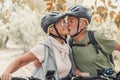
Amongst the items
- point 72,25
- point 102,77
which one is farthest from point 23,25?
point 102,77

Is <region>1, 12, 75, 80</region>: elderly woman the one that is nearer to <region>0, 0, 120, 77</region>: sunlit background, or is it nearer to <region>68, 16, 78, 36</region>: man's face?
<region>68, 16, 78, 36</region>: man's face

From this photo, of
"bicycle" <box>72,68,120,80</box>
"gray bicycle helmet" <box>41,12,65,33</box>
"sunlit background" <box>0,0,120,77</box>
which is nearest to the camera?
"bicycle" <box>72,68,120,80</box>

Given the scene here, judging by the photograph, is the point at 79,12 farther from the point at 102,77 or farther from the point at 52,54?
the point at 102,77

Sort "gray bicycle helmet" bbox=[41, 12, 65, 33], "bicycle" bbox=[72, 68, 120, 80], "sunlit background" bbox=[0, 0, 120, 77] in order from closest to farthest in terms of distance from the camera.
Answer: "bicycle" bbox=[72, 68, 120, 80], "gray bicycle helmet" bbox=[41, 12, 65, 33], "sunlit background" bbox=[0, 0, 120, 77]

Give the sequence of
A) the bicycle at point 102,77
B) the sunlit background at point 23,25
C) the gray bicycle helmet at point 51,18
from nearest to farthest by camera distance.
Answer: the bicycle at point 102,77
the gray bicycle helmet at point 51,18
the sunlit background at point 23,25

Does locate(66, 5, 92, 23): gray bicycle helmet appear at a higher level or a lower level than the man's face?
higher

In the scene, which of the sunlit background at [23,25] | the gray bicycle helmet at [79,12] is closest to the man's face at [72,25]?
the gray bicycle helmet at [79,12]

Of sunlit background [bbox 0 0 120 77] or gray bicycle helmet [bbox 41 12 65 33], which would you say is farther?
sunlit background [bbox 0 0 120 77]

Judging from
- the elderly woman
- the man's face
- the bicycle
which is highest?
the man's face

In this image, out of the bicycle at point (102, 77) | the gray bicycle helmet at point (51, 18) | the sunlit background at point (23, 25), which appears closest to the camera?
the bicycle at point (102, 77)

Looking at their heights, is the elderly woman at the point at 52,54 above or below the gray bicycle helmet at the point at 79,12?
below

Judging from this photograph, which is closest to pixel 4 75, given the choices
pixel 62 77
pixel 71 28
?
pixel 62 77

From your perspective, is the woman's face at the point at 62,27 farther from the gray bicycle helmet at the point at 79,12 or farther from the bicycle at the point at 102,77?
the bicycle at the point at 102,77

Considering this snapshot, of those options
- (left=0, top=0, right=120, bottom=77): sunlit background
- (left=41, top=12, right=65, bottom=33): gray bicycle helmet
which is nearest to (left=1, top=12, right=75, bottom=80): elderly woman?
(left=41, top=12, right=65, bottom=33): gray bicycle helmet
